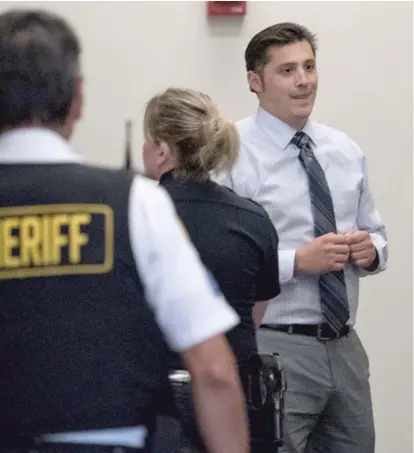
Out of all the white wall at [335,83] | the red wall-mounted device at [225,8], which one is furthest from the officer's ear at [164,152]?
the red wall-mounted device at [225,8]

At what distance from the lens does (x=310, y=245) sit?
7.64ft

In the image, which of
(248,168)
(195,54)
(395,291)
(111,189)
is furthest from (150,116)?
(395,291)

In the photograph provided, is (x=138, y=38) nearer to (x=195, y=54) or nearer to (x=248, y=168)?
(x=195, y=54)

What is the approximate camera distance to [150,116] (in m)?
1.95

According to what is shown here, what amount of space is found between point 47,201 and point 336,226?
4.43 ft

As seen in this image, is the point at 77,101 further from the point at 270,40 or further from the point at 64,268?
the point at 270,40

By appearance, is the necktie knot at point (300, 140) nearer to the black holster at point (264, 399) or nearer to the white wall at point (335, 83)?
the white wall at point (335, 83)

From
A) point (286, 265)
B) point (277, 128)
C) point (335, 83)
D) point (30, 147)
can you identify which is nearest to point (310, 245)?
point (286, 265)

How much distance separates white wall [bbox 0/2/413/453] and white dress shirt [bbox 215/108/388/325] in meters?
0.58

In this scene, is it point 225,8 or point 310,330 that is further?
point 225,8

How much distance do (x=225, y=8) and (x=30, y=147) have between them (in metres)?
1.91

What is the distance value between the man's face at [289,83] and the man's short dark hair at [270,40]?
0.05 feet

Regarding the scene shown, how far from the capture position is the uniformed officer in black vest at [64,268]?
1.24 meters

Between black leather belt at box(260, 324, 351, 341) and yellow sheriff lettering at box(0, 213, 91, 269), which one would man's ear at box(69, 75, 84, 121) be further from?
black leather belt at box(260, 324, 351, 341)
